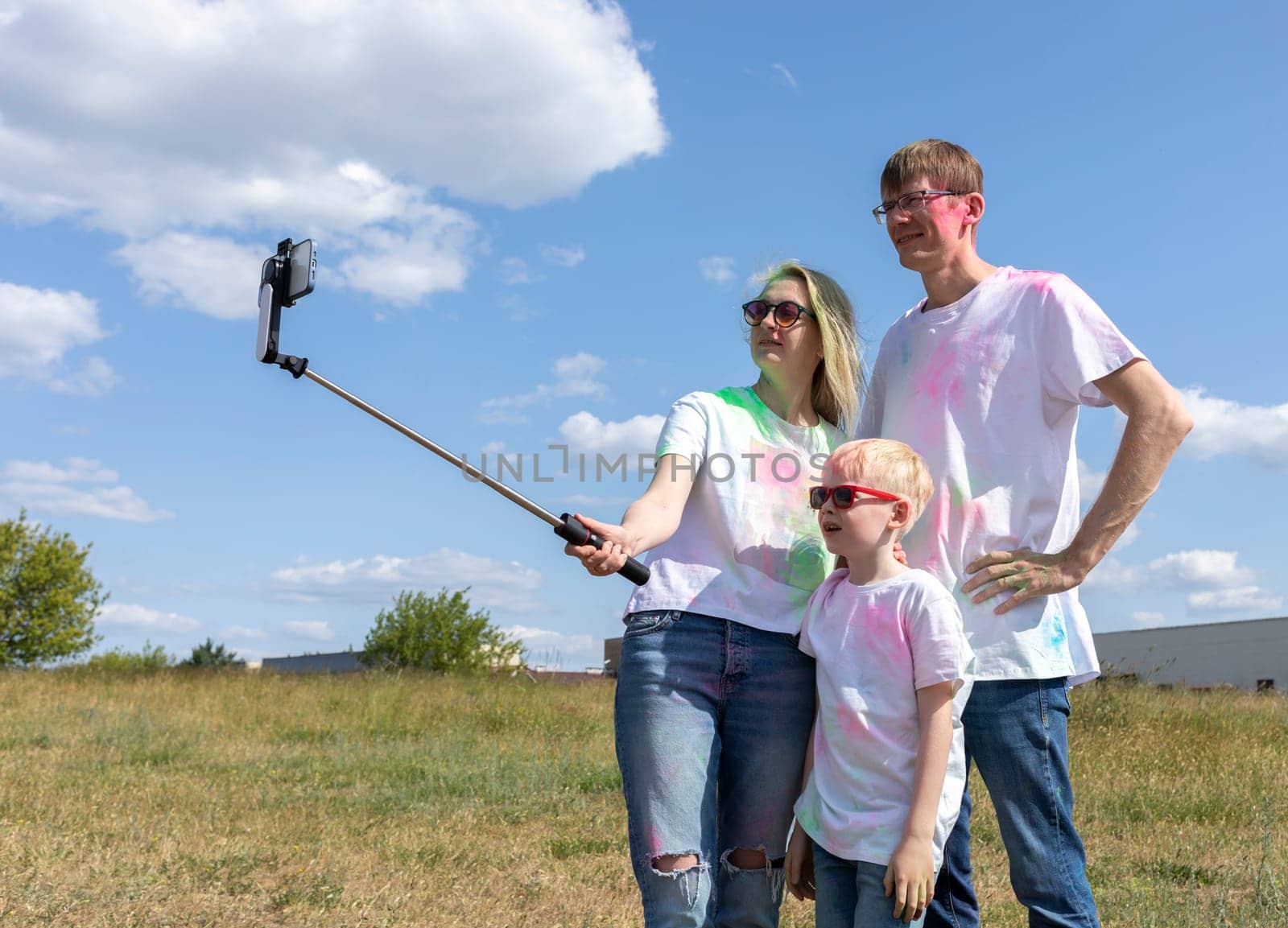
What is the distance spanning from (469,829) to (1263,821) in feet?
15.0

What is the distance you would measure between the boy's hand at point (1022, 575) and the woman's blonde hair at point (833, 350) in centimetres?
59

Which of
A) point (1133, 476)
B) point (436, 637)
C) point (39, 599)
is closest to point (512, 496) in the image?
point (1133, 476)

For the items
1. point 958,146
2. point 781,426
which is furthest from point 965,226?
point 781,426

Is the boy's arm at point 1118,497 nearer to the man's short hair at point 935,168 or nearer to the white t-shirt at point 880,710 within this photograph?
the white t-shirt at point 880,710

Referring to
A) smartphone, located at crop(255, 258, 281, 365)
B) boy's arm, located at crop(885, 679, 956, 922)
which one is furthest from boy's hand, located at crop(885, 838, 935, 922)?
smartphone, located at crop(255, 258, 281, 365)

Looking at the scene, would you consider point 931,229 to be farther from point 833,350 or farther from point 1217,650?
point 1217,650

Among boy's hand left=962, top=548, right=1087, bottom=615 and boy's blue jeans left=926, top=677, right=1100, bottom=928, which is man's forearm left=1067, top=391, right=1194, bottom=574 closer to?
boy's hand left=962, top=548, right=1087, bottom=615

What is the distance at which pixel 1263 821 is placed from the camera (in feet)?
18.9

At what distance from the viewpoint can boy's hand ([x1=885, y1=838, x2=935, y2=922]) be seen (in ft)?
6.75

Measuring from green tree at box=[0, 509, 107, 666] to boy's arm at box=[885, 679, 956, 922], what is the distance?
32.9m

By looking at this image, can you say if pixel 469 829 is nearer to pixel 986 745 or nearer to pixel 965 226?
pixel 986 745

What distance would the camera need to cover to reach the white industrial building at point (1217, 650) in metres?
29.8

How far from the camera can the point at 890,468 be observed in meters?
2.28

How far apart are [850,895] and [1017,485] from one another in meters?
1.00
